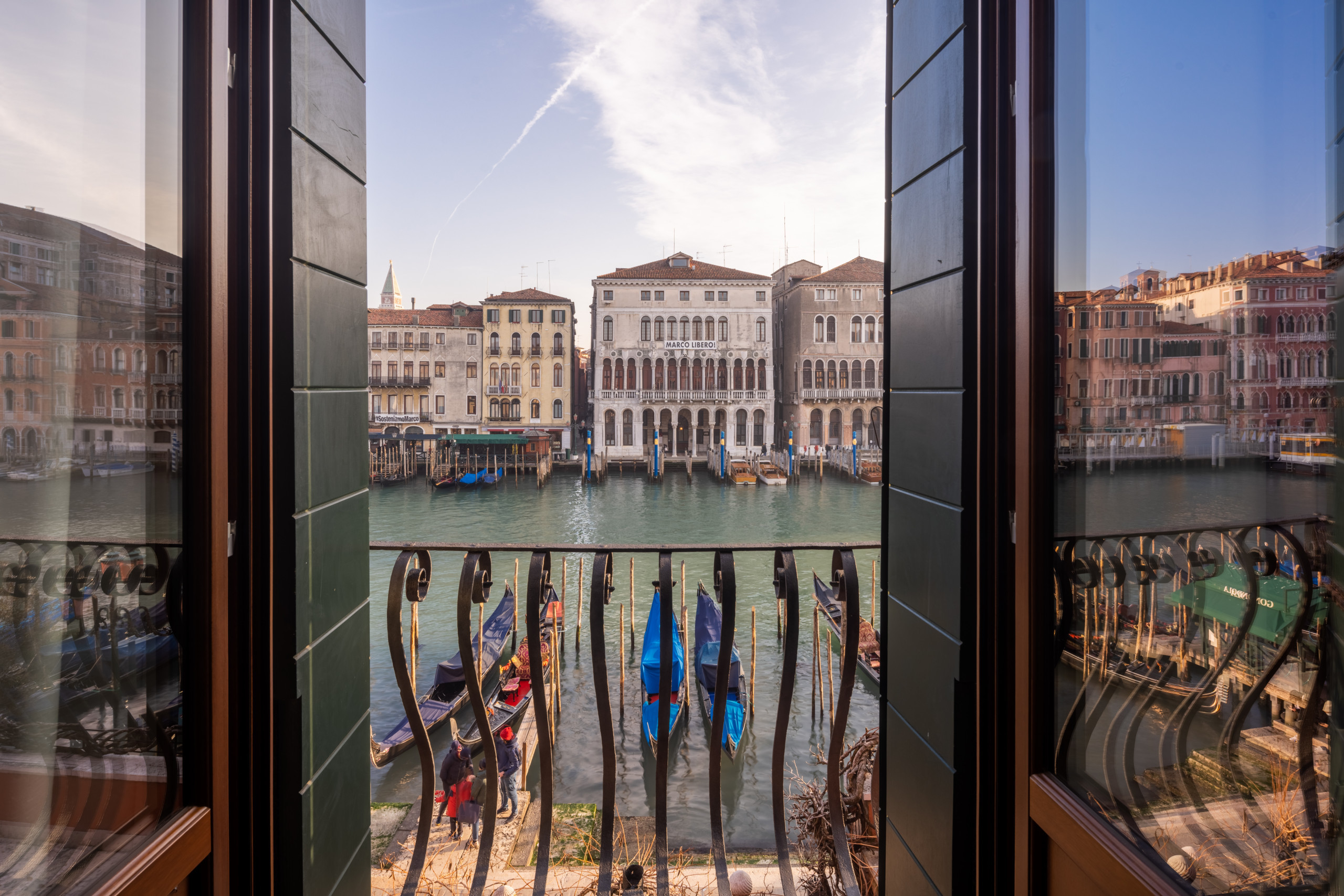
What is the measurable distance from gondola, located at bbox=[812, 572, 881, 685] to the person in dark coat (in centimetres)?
542

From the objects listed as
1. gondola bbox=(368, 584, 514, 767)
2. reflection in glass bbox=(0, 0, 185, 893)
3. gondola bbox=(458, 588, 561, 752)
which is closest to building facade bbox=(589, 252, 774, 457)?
gondola bbox=(368, 584, 514, 767)

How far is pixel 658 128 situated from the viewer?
23.5 m

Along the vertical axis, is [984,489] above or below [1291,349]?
below

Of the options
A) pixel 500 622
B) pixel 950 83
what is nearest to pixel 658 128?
pixel 500 622

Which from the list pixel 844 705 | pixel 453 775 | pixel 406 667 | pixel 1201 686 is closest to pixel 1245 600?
pixel 1201 686

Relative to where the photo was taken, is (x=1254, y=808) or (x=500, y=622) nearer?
(x=1254, y=808)

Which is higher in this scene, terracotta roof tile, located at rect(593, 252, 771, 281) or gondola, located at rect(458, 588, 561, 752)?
terracotta roof tile, located at rect(593, 252, 771, 281)

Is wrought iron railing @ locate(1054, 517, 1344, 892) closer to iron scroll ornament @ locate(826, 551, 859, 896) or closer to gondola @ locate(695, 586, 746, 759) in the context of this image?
iron scroll ornament @ locate(826, 551, 859, 896)

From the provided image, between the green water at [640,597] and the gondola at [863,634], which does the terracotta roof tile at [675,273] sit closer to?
the green water at [640,597]

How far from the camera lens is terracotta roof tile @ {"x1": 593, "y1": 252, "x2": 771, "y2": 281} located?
30.9 metres

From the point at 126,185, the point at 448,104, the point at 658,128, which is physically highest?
the point at 658,128

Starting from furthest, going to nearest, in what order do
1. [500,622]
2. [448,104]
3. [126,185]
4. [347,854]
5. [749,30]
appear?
[500,622] → [749,30] → [448,104] → [347,854] → [126,185]

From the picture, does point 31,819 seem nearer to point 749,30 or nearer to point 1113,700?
point 1113,700

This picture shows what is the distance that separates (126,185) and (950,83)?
1221mm
